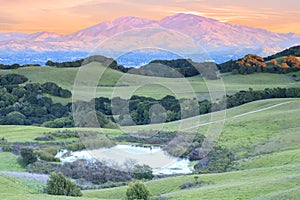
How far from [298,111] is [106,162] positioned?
2715 cm

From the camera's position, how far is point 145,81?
378 feet

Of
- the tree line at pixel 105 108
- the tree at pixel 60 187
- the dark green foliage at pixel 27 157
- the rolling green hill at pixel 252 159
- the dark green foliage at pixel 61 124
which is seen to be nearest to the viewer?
the rolling green hill at pixel 252 159

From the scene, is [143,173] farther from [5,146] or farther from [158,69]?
[158,69]

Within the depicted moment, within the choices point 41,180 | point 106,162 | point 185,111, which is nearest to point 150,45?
point 106,162

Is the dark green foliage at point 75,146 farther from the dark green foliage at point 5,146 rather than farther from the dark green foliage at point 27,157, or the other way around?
the dark green foliage at point 27,157

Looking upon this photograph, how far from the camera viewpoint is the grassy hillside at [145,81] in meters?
97.2

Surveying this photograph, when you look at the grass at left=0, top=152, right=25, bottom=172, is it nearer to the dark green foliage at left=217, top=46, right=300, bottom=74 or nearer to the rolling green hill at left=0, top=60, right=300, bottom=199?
the rolling green hill at left=0, top=60, right=300, bottom=199

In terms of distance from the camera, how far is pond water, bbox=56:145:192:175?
37.5m

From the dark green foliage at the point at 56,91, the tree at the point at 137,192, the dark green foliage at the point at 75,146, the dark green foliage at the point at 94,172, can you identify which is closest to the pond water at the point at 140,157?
the dark green foliage at the point at 75,146

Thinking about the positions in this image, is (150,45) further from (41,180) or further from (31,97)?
(31,97)

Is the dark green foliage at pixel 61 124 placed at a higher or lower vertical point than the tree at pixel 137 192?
lower

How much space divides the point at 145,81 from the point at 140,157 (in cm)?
7482

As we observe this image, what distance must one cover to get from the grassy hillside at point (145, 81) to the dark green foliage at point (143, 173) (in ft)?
179

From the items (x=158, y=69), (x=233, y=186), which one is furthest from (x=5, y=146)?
(x=158, y=69)
